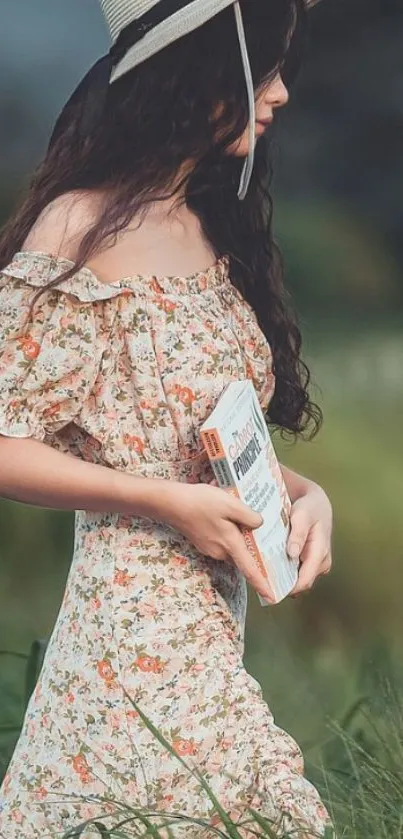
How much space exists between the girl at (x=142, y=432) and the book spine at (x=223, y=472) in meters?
0.01

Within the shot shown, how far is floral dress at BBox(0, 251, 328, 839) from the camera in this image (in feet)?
6.10

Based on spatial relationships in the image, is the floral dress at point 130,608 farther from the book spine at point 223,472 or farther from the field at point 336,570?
the field at point 336,570

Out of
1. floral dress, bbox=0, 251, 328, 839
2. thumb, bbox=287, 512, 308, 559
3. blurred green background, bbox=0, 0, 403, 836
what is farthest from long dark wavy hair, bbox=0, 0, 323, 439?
blurred green background, bbox=0, 0, 403, 836

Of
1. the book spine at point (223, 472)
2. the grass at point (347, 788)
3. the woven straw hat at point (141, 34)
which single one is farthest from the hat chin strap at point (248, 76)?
the grass at point (347, 788)

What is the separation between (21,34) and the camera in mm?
2834

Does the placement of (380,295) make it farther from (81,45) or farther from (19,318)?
(19,318)

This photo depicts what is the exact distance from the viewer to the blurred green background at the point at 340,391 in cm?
299

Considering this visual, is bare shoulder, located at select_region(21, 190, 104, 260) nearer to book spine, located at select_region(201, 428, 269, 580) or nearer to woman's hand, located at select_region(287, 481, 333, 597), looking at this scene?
book spine, located at select_region(201, 428, 269, 580)

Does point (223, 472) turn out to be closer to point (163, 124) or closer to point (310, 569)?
point (310, 569)

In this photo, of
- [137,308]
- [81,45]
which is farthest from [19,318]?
[81,45]

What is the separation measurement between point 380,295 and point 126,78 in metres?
1.14

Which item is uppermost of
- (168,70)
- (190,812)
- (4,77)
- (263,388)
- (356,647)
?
(168,70)

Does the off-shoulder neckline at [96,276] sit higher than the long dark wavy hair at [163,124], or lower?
lower

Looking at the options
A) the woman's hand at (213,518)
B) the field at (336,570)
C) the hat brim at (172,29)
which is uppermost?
the hat brim at (172,29)
